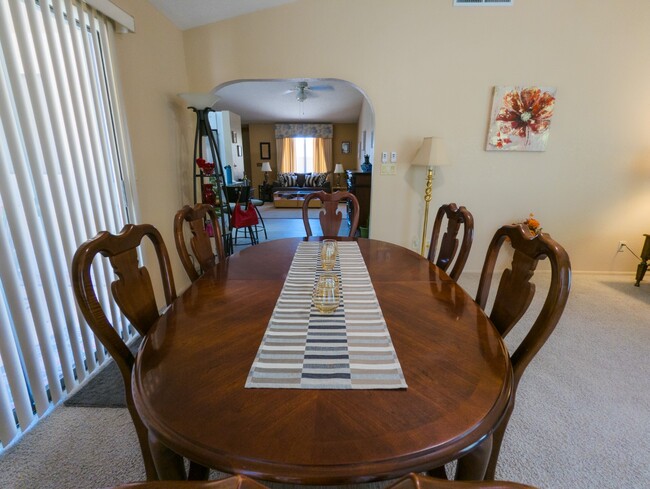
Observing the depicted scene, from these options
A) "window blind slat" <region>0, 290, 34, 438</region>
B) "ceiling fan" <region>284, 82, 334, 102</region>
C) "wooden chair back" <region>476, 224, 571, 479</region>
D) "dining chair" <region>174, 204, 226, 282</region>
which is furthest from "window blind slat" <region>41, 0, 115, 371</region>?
"ceiling fan" <region>284, 82, 334, 102</region>

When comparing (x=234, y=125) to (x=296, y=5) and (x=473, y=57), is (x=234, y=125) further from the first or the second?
(x=473, y=57)

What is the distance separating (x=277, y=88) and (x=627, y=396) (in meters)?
6.34

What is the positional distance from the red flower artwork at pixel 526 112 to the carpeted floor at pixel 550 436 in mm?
2056

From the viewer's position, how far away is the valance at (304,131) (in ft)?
31.9

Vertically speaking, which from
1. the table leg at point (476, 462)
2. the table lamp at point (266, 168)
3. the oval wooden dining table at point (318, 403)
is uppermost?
the table lamp at point (266, 168)

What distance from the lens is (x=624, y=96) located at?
9.73 ft

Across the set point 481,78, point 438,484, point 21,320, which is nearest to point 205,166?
point 21,320

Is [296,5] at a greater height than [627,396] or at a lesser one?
greater

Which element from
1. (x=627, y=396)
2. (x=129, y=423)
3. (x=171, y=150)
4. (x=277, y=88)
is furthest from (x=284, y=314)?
(x=277, y=88)

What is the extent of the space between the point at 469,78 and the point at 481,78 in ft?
0.37

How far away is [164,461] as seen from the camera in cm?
70

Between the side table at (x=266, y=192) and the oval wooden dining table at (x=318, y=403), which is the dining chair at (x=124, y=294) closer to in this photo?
the oval wooden dining table at (x=318, y=403)

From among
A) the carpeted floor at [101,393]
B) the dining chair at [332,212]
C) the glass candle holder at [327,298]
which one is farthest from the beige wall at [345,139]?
the glass candle holder at [327,298]

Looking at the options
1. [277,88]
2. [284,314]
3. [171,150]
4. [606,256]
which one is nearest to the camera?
[284,314]
